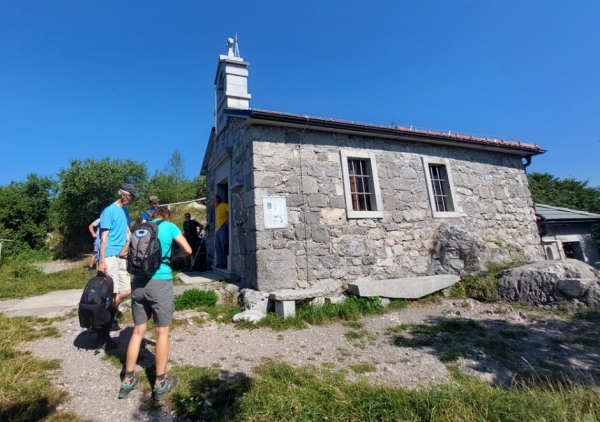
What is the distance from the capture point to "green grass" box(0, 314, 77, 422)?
7.06 feet

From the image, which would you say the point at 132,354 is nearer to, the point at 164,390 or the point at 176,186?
the point at 164,390

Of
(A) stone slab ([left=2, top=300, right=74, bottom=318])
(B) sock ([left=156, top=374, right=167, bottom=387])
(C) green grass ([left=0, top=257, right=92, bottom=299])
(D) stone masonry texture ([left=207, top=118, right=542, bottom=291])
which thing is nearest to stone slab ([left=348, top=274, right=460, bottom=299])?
(D) stone masonry texture ([left=207, top=118, right=542, bottom=291])

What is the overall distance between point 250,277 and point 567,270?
6.26 metres

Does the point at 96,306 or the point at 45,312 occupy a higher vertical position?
the point at 96,306

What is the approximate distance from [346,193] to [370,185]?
793 mm

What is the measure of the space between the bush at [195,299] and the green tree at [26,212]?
11550 millimetres

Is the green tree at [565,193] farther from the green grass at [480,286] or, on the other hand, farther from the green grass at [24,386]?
the green grass at [24,386]

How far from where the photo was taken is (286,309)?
480cm

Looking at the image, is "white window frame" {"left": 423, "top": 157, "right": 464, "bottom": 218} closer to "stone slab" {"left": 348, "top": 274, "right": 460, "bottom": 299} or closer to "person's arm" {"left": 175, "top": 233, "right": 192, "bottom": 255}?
"stone slab" {"left": 348, "top": 274, "right": 460, "bottom": 299}

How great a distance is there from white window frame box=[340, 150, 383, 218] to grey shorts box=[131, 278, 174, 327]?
A: 4.13 meters

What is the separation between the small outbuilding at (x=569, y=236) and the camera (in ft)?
29.8

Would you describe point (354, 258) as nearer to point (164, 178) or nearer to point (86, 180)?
point (86, 180)

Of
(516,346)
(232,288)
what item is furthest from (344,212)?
(516,346)

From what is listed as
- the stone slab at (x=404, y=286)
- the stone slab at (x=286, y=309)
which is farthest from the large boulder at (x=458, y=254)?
the stone slab at (x=286, y=309)
